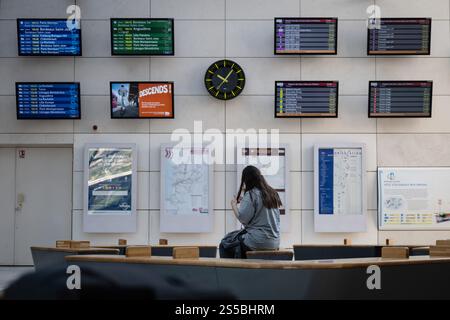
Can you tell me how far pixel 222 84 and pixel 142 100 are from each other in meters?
1.15

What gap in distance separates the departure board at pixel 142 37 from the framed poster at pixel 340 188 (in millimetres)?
2594

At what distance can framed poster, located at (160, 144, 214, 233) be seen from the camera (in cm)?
1160

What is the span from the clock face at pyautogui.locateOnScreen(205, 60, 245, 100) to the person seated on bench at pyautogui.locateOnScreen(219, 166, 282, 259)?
457 centimetres

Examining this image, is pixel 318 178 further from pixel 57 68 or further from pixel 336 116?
pixel 57 68

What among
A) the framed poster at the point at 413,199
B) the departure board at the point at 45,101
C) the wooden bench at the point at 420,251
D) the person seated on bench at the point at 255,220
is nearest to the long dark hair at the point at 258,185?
the person seated on bench at the point at 255,220

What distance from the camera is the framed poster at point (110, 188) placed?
11617 mm

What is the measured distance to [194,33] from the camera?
1188 centimetres

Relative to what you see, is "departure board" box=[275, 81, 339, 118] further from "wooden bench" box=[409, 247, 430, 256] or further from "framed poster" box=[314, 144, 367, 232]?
"wooden bench" box=[409, 247, 430, 256]

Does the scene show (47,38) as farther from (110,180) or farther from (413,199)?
(413,199)

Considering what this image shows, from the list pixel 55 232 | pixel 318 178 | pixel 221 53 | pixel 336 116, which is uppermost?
pixel 221 53

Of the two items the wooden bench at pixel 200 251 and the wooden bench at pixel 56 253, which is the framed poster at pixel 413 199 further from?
the wooden bench at pixel 56 253
